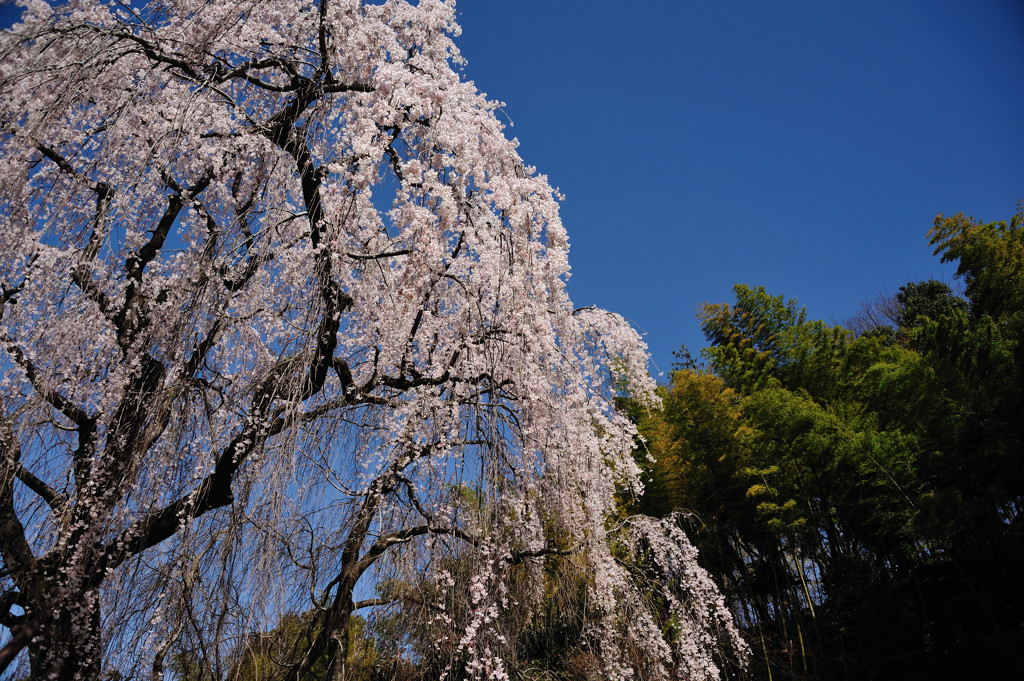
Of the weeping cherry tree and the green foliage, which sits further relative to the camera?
the green foliage

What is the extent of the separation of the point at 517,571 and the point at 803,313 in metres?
5.45

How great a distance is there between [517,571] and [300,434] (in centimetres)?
241

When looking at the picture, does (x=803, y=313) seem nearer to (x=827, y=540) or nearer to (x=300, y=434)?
(x=827, y=540)

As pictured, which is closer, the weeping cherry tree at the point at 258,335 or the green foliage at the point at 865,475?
the weeping cherry tree at the point at 258,335

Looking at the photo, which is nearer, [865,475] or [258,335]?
[258,335]

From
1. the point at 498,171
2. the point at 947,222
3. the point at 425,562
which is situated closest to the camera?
the point at 425,562

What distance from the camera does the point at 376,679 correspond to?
6.71 m

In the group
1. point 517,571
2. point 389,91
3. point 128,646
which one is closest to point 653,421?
point 517,571

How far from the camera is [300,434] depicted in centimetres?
238

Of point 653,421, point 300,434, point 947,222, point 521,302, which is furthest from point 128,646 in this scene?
point 947,222

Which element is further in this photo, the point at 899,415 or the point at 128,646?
the point at 899,415

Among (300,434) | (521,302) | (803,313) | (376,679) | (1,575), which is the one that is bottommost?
(376,679)

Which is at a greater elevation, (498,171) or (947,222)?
(947,222)

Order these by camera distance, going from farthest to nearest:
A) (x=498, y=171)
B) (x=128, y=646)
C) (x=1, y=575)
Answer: (x=498, y=171) < (x=1, y=575) < (x=128, y=646)
